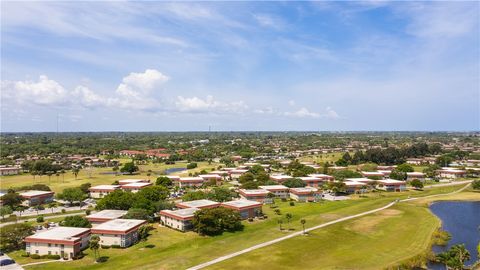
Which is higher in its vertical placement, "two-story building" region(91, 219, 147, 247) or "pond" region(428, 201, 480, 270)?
"two-story building" region(91, 219, 147, 247)

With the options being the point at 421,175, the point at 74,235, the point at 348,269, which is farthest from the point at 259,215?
the point at 421,175

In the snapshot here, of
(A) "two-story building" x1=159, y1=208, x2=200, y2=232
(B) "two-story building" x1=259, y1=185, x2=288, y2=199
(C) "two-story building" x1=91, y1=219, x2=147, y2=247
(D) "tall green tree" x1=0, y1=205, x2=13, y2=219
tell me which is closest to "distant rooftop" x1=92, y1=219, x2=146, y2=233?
(C) "two-story building" x1=91, y1=219, x2=147, y2=247

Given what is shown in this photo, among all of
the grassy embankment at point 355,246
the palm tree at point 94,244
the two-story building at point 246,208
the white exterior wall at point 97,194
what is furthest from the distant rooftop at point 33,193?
the grassy embankment at point 355,246

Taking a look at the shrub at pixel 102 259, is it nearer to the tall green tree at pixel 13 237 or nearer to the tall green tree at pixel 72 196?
the tall green tree at pixel 13 237

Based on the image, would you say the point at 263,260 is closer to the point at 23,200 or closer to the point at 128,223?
the point at 128,223

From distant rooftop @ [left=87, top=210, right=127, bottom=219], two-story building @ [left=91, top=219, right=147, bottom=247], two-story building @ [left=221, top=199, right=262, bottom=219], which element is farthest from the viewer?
two-story building @ [left=221, top=199, right=262, bottom=219]

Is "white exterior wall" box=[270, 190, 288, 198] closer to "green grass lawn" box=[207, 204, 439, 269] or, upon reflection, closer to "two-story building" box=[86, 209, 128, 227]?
"green grass lawn" box=[207, 204, 439, 269]
